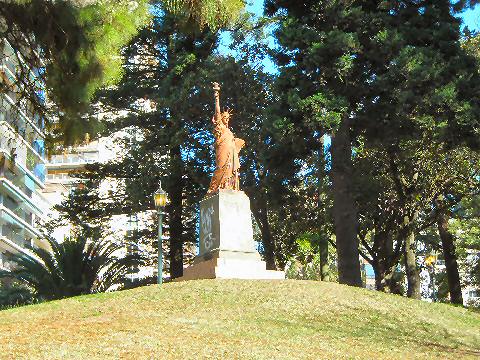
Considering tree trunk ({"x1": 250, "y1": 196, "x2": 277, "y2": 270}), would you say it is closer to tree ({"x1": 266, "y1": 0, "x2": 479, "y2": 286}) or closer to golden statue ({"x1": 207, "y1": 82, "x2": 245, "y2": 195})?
tree ({"x1": 266, "y1": 0, "x2": 479, "y2": 286})

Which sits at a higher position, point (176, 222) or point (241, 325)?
point (176, 222)

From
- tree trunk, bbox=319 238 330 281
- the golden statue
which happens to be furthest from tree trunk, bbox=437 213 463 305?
the golden statue

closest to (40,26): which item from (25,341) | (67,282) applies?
(25,341)

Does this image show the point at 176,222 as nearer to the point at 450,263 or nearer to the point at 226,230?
the point at 450,263

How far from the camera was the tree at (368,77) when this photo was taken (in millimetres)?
18875

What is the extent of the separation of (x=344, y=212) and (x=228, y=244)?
4207mm

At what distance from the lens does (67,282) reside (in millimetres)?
20172

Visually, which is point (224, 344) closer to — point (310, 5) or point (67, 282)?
point (67, 282)

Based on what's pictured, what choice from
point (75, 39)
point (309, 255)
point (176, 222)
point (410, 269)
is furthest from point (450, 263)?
point (75, 39)

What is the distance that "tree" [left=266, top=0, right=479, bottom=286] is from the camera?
18.9m

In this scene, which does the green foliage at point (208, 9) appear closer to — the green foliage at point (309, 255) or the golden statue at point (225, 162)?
the golden statue at point (225, 162)

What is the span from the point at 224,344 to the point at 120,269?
12.9 meters

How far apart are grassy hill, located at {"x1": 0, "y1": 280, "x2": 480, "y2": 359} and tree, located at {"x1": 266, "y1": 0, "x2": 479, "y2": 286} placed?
199 inches

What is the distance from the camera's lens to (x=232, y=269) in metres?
16.2
